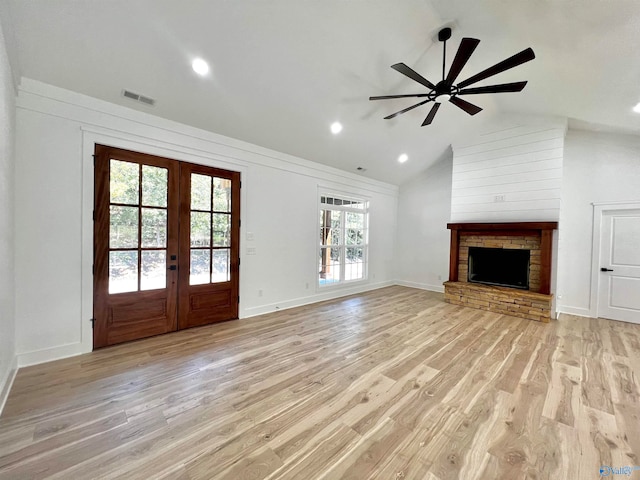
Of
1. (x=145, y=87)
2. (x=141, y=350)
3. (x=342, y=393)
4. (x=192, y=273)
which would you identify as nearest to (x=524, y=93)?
(x=342, y=393)

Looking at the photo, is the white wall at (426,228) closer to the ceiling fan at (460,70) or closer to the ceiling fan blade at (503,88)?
the ceiling fan at (460,70)

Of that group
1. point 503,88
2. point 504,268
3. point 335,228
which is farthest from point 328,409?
point 504,268

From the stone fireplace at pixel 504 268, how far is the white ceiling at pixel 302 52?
2087mm

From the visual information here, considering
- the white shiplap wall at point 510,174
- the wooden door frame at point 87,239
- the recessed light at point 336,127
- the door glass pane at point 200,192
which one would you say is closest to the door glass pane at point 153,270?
the wooden door frame at point 87,239

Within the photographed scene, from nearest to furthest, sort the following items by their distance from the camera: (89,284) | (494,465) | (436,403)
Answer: (494,465) < (436,403) < (89,284)

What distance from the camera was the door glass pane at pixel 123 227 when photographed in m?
3.12

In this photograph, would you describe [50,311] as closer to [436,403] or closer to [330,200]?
[436,403]

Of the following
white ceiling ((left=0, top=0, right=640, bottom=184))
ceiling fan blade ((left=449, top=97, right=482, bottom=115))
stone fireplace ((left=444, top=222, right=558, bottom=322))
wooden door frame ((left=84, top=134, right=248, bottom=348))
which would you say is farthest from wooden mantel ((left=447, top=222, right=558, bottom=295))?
wooden door frame ((left=84, top=134, right=248, bottom=348))

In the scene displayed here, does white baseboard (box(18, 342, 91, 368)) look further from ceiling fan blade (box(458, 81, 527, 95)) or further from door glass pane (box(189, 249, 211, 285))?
ceiling fan blade (box(458, 81, 527, 95))

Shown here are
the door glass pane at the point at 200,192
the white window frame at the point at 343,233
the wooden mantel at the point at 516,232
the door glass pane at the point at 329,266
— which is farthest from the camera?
the door glass pane at the point at 329,266

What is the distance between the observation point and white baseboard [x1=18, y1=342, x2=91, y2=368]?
2633mm

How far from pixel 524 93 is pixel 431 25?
2.21 meters

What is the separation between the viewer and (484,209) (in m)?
5.45

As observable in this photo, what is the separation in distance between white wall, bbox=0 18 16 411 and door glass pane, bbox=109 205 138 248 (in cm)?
78
